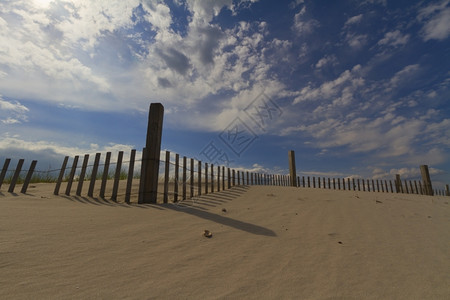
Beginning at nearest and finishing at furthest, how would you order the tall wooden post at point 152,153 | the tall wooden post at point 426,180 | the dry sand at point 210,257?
the dry sand at point 210,257 < the tall wooden post at point 152,153 < the tall wooden post at point 426,180

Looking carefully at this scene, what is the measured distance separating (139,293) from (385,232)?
11.8 ft

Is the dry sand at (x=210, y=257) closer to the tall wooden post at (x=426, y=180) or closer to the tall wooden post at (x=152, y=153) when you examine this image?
the tall wooden post at (x=152, y=153)

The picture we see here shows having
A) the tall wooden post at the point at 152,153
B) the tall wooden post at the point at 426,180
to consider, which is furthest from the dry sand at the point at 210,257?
the tall wooden post at the point at 426,180

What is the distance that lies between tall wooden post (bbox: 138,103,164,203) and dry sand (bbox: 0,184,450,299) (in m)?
1.15

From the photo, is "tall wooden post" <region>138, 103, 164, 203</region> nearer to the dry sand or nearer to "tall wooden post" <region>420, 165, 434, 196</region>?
the dry sand

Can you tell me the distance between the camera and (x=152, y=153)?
5203 mm

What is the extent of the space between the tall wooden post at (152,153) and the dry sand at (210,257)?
1.15 meters

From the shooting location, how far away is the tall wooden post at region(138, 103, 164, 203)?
495 centimetres

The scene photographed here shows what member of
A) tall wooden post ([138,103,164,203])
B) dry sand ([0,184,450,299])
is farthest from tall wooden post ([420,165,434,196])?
tall wooden post ([138,103,164,203])

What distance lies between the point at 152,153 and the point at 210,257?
137 inches

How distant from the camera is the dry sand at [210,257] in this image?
5.47 ft

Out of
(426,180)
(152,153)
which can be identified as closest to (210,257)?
(152,153)

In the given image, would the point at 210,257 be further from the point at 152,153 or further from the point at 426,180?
the point at 426,180

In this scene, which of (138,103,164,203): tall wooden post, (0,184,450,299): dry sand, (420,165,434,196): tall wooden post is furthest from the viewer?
(420,165,434,196): tall wooden post
